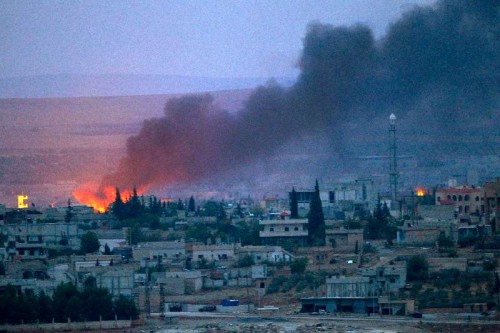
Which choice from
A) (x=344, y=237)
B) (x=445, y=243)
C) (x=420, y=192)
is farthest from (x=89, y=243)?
(x=420, y=192)

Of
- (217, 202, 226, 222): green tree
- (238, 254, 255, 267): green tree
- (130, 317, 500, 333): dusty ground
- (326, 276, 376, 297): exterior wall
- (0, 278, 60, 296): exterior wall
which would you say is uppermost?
(217, 202, 226, 222): green tree

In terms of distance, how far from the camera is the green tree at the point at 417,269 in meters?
49.1

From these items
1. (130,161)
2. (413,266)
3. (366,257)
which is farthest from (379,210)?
(130,161)

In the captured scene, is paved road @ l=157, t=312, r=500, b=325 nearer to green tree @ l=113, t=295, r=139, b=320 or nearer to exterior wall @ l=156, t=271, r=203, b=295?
green tree @ l=113, t=295, r=139, b=320

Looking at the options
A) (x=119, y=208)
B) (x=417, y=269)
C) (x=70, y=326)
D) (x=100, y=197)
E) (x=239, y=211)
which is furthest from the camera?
(x=100, y=197)

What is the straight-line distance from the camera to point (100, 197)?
251 ft

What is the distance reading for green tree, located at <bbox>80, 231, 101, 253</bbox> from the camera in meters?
58.8

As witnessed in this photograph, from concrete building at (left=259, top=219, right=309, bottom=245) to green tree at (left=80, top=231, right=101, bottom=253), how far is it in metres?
5.19

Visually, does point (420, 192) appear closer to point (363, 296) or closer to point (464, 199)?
point (464, 199)

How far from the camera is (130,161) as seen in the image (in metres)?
77.2

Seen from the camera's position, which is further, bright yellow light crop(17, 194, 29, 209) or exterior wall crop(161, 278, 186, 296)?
bright yellow light crop(17, 194, 29, 209)

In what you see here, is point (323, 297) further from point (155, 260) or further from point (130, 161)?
point (130, 161)

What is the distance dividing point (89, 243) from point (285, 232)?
6.16m

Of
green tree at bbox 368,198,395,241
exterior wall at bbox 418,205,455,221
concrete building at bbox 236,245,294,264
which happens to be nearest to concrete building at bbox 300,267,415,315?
concrete building at bbox 236,245,294,264
